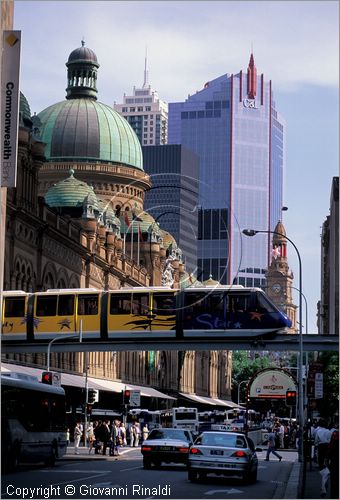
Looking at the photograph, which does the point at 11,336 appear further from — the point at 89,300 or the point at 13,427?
the point at 13,427

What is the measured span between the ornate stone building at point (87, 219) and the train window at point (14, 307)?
1329 centimetres

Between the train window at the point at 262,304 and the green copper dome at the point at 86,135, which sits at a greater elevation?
the green copper dome at the point at 86,135

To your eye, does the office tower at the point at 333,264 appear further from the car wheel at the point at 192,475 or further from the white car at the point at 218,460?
the car wheel at the point at 192,475

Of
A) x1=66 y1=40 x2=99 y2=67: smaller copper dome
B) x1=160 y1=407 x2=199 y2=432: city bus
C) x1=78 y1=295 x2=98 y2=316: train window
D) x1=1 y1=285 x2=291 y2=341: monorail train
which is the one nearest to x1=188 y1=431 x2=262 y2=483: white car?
x1=1 y1=285 x2=291 y2=341: monorail train

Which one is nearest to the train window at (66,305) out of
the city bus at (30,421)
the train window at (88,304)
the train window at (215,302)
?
the train window at (88,304)

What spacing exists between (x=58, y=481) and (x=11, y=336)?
3330 centimetres

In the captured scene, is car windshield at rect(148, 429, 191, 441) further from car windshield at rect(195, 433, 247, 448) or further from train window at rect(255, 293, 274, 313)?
train window at rect(255, 293, 274, 313)

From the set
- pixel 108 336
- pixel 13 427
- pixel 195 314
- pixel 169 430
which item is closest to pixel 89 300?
pixel 108 336

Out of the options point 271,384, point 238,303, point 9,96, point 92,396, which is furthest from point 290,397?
point 9,96

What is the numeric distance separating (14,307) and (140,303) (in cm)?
763

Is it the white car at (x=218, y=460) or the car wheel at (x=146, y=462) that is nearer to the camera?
the white car at (x=218, y=460)

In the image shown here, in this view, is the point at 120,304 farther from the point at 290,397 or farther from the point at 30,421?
the point at 30,421

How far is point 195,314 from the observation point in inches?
2431

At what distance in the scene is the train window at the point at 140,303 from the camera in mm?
62562
